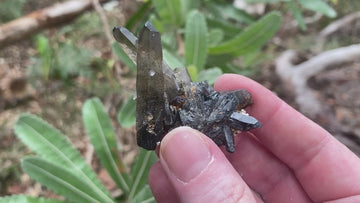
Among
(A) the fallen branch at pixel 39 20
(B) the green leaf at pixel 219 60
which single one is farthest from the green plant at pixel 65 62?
(B) the green leaf at pixel 219 60

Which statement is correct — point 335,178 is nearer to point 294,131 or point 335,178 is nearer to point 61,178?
point 294,131

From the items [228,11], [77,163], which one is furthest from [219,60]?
[77,163]

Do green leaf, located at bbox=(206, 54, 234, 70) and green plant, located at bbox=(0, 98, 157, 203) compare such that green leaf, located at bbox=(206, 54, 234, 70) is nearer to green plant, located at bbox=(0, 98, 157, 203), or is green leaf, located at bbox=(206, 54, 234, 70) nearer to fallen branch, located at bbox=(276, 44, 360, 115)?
green plant, located at bbox=(0, 98, 157, 203)

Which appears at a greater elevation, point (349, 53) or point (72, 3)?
point (72, 3)

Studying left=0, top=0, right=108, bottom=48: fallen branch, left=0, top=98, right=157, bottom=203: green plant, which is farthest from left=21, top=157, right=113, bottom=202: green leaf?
left=0, top=0, right=108, bottom=48: fallen branch

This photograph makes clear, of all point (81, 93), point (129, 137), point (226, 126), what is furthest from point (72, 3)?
point (226, 126)
